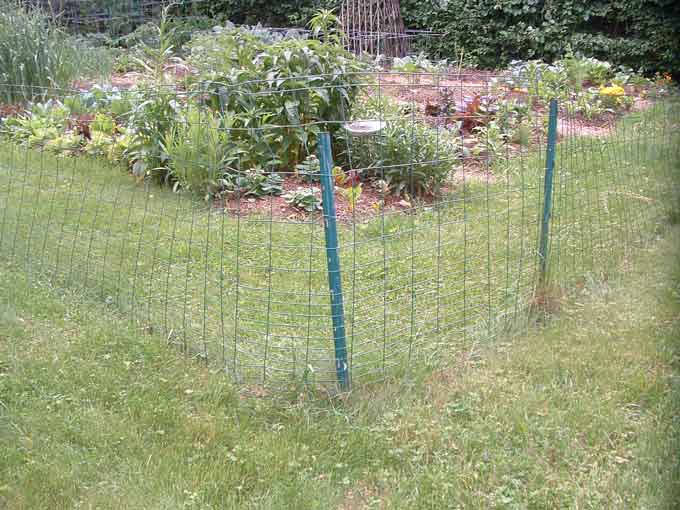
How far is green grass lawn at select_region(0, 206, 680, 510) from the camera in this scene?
9.57 feet

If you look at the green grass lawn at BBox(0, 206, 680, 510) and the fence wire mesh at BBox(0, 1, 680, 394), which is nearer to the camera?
the green grass lawn at BBox(0, 206, 680, 510)

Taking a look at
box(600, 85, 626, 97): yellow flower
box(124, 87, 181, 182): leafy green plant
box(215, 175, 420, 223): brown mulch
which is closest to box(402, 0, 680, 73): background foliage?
box(600, 85, 626, 97): yellow flower

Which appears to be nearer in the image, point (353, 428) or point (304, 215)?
point (353, 428)

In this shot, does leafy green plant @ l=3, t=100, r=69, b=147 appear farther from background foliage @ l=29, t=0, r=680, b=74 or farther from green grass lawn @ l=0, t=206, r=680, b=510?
background foliage @ l=29, t=0, r=680, b=74

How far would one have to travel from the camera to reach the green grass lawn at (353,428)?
2916 millimetres

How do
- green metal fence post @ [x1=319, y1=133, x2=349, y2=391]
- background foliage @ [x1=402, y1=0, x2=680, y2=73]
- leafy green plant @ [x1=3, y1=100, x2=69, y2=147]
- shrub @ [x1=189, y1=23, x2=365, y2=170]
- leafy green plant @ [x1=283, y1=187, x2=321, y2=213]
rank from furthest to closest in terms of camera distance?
1. background foliage @ [x1=402, y1=0, x2=680, y2=73]
2. leafy green plant @ [x1=3, y1=100, x2=69, y2=147]
3. shrub @ [x1=189, y1=23, x2=365, y2=170]
4. leafy green plant @ [x1=283, y1=187, x2=321, y2=213]
5. green metal fence post @ [x1=319, y1=133, x2=349, y2=391]

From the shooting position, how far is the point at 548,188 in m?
4.46

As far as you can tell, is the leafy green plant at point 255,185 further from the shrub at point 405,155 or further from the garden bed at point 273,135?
the shrub at point 405,155

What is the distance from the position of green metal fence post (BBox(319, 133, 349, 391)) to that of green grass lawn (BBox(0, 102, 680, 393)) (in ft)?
0.26

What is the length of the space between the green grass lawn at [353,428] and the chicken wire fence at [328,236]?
0.22 m

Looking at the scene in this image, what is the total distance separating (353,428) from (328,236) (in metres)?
0.84

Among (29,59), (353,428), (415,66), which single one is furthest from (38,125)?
(353,428)

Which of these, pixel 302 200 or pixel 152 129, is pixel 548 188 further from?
pixel 152 129

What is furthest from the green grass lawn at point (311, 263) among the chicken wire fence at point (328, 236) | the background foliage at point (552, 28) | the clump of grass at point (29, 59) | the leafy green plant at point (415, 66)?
the background foliage at point (552, 28)
